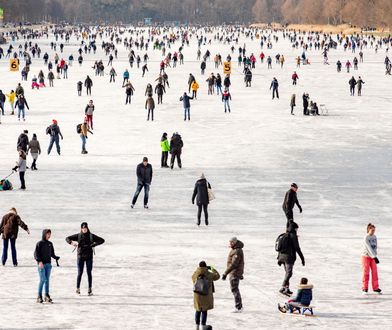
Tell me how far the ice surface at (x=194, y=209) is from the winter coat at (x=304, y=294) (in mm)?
271

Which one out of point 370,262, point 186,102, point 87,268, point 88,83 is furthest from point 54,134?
point 88,83

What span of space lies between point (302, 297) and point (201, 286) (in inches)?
63.7

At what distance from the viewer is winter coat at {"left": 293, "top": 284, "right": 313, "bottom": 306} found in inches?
495

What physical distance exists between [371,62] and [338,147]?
5072 centimetres

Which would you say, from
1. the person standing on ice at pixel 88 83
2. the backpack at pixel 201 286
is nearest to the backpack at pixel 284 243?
the backpack at pixel 201 286

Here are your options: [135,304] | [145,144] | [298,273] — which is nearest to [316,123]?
[145,144]

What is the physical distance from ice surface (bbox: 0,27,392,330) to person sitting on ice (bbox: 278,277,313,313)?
22cm

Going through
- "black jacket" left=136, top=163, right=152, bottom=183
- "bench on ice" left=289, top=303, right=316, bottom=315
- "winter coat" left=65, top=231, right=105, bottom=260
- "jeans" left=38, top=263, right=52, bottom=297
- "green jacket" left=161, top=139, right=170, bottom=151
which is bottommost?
"bench on ice" left=289, top=303, right=316, bottom=315

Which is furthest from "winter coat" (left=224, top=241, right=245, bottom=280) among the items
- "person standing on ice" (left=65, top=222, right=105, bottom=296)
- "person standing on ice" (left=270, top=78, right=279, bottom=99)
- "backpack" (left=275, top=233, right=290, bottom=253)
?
"person standing on ice" (left=270, top=78, right=279, bottom=99)

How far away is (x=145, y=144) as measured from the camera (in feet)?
99.8

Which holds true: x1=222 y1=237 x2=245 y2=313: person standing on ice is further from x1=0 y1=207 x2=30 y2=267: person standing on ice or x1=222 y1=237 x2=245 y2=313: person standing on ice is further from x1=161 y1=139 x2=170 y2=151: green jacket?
x1=161 y1=139 x2=170 y2=151: green jacket

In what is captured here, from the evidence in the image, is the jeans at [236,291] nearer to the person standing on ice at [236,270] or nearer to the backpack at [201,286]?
the person standing on ice at [236,270]

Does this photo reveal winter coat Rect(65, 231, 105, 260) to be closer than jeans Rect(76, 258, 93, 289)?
Yes

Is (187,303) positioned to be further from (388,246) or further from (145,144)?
(145,144)
